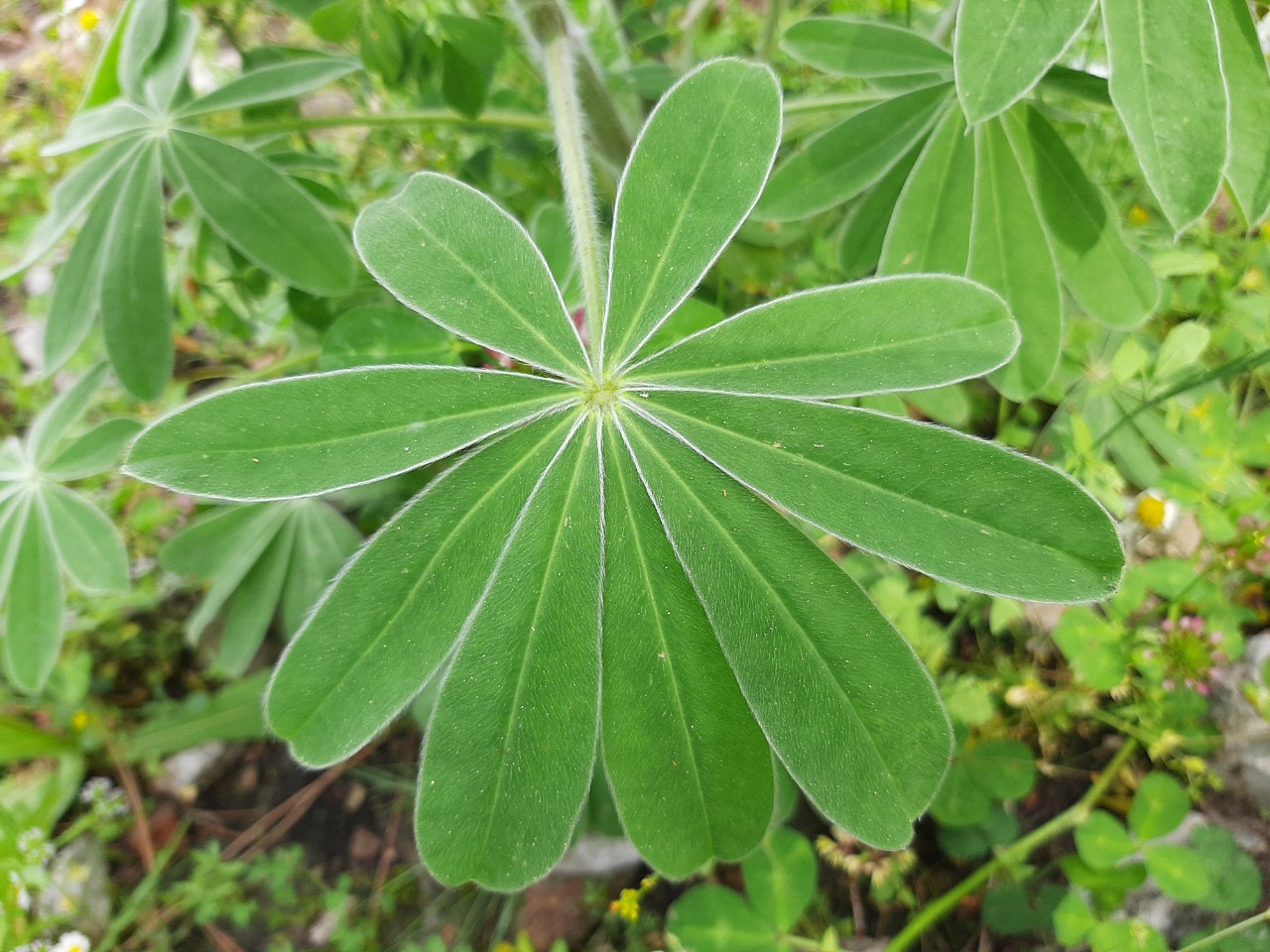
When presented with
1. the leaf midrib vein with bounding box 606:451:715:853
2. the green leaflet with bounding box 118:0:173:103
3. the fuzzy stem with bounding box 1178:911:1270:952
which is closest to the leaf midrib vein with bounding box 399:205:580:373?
the leaf midrib vein with bounding box 606:451:715:853

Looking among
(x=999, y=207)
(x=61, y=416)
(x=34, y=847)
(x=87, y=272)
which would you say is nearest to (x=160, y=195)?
(x=87, y=272)

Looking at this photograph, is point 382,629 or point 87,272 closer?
point 382,629

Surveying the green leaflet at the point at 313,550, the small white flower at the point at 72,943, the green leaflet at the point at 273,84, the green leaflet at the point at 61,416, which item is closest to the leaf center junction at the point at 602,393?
the green leaflet at the point at 273,84

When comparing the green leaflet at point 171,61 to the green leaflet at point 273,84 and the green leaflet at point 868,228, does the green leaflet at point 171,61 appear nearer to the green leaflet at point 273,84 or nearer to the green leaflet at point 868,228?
the green leaflet at point 273,84

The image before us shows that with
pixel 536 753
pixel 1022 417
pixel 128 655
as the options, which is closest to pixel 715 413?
pixel 536 753

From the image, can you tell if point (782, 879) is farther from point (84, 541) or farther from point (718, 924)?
point (84, 541)
